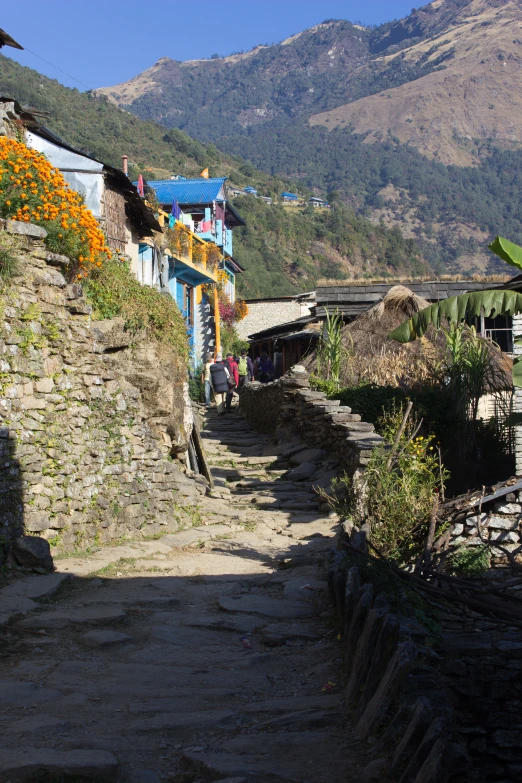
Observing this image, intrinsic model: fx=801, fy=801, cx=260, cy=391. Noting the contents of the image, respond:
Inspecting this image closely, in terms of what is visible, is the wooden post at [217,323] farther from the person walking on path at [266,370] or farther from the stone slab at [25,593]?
the stone slab at [25,593]

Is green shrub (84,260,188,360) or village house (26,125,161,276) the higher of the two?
village house (26,125,161,276)

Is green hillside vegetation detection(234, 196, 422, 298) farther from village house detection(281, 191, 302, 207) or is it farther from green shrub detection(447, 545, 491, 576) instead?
green shrub detection(447, 545, 491, 576)

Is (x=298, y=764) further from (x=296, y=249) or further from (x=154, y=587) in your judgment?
(x=296, y=249)

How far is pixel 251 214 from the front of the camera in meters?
60.3

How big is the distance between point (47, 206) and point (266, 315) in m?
32.0

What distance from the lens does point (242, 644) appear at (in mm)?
6102

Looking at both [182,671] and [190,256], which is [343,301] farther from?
[182,671]

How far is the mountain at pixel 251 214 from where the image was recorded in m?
48.9

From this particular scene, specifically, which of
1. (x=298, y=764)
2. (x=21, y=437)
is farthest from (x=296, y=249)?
(x=298, y=764)

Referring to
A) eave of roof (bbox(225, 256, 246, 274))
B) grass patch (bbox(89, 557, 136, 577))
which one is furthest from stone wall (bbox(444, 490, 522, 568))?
eave of roof (bbox(225, 256, 246, 274))

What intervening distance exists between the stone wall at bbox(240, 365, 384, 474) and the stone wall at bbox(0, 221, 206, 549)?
291 centimetres

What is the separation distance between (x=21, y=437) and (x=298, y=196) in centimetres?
6997

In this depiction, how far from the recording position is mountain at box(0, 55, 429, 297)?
4888 centimetres

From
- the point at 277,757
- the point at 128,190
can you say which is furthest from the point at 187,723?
the point at 128,190
